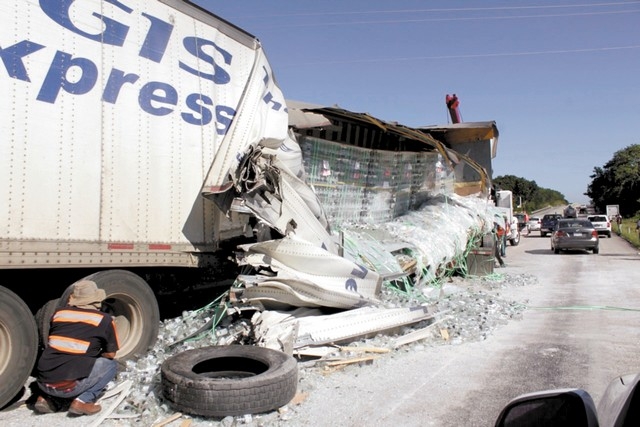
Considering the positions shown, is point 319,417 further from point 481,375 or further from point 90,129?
point 90,129

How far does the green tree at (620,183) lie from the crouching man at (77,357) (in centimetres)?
7609

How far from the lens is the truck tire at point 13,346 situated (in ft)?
15.6

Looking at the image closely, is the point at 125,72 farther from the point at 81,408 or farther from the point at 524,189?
the point at 524,189

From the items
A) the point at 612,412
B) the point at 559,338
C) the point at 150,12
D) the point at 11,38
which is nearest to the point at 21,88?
the point at 11,38

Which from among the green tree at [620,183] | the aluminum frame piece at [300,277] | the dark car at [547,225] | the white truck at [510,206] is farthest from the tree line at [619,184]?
the aluminum frame piece at [300,277]

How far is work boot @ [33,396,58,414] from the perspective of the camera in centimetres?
480

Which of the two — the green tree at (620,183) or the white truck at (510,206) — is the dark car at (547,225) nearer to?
the white truck at (510,206)

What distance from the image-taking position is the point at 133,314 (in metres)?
6.15

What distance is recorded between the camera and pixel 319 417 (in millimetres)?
4754

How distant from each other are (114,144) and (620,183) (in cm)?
8313

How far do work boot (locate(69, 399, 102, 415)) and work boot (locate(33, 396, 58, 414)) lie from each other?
214mm

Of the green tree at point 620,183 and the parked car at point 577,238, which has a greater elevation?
the green tree at point 620,183

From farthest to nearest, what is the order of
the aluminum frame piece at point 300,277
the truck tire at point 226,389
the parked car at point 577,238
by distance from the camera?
1. the parked car at point 577,238
2. the aluminum frame piece at point 300,277
3. the truck tire at point 226,389

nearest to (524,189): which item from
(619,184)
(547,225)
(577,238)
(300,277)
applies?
(619,184)
